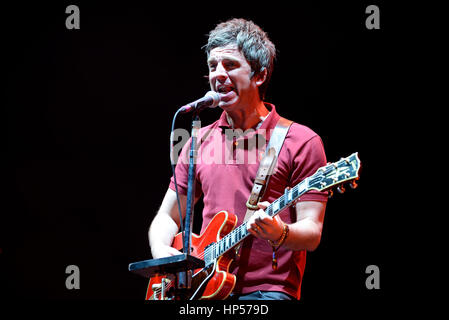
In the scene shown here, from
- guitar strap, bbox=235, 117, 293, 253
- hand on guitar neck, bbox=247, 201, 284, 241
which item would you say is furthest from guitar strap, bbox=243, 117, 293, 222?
hand on guitar neck, bbox=247, 201, 284, 241

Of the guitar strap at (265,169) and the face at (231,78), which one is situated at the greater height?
the face at (231,78)

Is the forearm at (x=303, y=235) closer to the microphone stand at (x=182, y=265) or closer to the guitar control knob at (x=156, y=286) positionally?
the microphone stand at (x=182, y=265)

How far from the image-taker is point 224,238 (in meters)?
2.55

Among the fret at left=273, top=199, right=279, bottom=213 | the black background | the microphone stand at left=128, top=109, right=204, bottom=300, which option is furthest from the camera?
the black background

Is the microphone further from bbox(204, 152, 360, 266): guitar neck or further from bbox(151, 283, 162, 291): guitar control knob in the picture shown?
bbox(151, 283, 162, 291): guitar control knob

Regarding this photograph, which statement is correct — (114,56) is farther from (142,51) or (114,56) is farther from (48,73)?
(48,73)

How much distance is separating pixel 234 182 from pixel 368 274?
1.38m

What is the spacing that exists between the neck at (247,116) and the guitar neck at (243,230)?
69cm

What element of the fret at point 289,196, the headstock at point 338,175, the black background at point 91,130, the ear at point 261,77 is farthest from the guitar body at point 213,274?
the black background at point 91,130

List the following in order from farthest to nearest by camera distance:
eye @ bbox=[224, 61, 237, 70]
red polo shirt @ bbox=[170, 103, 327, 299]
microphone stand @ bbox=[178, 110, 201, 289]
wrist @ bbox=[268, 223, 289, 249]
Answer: eye @ bbox=[224, 61, 237, 70]
red polo shirt @ bbox=[170, 103, 327, 299]
wrist @ bbox=[268, 223, 289, 249]
microphone stand @ bbox=[178, 110, 201, 289]

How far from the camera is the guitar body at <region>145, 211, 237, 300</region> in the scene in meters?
2.40

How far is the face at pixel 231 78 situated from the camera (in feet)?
9.35

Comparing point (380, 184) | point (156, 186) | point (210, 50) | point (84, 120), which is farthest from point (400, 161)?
point (84, 120)

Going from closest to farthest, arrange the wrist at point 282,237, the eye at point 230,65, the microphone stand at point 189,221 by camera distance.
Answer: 1. the microphone stand at point 189,221
2. the wrist at point 282,237
3. the eye at point 230,65
